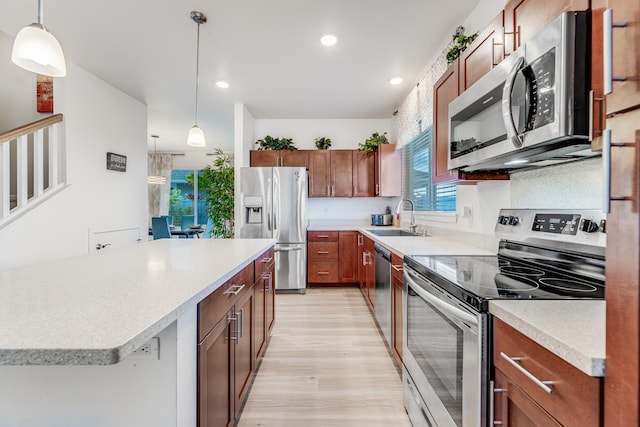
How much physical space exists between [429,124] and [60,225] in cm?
395

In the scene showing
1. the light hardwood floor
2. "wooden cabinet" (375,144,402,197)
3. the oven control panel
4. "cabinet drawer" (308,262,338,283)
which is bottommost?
the light hardwood floor

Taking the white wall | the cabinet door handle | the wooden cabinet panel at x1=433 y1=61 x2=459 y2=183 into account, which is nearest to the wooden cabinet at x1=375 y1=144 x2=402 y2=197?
the wooden cabinet panel at x1=433 y1=61 x2=459 y2=183

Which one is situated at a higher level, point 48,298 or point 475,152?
point 475,152

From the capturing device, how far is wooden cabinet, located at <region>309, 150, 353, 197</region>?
4.79m

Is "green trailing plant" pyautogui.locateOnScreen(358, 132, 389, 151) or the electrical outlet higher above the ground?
"green trailing plant" pyautogui.locateOnScreen(358, 132, 389, 151)

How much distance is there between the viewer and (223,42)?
9.27ft

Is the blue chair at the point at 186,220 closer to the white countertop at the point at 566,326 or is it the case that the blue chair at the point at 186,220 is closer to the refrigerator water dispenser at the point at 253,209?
the refrigerator water dispenser at the point at 253,209

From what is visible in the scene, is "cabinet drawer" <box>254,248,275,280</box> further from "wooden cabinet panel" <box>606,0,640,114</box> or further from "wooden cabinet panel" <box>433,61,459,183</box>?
"wooden cabinet panel" <box>606,0,640,114</box>

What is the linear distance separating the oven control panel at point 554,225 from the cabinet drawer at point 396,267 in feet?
2.03

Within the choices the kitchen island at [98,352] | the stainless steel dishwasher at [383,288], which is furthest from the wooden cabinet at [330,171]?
the kitchen island at [98,352]

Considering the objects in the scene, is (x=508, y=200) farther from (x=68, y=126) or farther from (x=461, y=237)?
(x=68, y=126)

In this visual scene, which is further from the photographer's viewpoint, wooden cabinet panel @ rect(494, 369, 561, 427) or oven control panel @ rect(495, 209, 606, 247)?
oven control panel @ rect(495, 209, 606, 247)

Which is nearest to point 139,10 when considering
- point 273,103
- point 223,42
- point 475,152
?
point 223,42

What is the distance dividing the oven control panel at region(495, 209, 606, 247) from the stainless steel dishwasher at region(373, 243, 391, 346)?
2.90 feet
